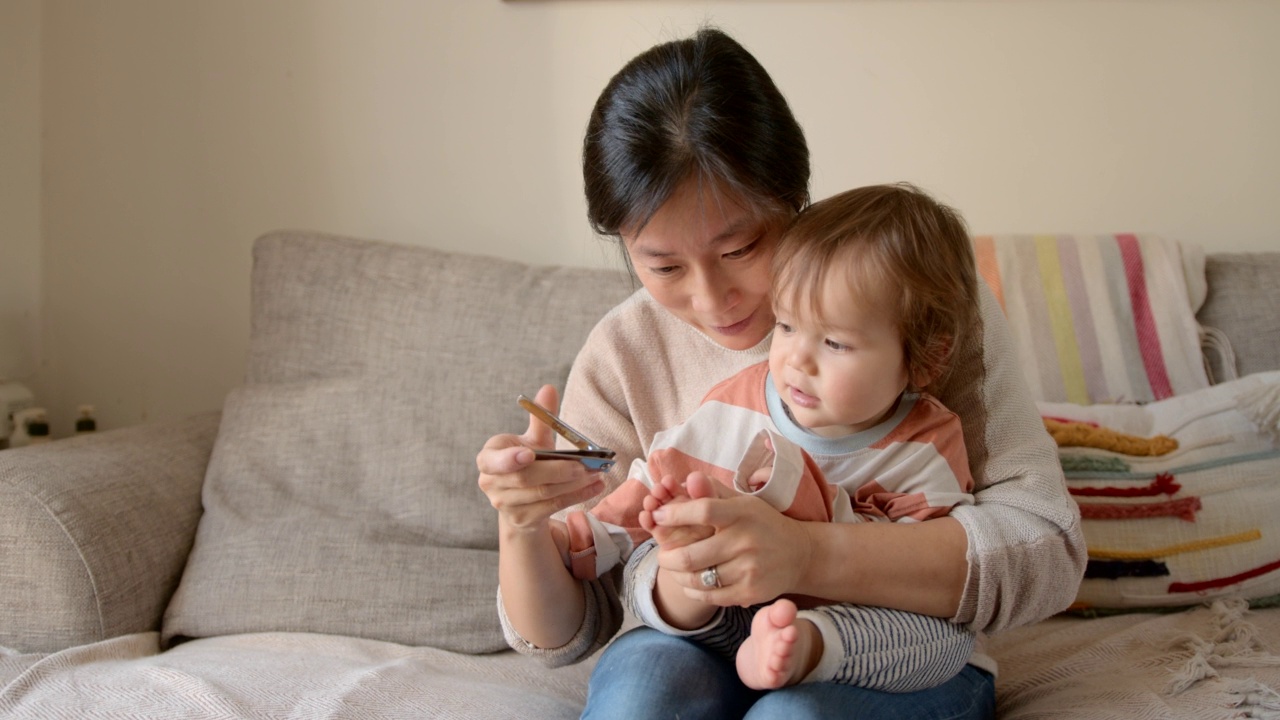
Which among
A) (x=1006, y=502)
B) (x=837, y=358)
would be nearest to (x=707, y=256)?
(x=837, y=358)

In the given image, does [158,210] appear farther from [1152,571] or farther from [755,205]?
[1152,571]

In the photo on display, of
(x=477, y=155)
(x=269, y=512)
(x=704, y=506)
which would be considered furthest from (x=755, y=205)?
(x=477, y=155)

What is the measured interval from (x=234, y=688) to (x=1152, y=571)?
1149 millimetres

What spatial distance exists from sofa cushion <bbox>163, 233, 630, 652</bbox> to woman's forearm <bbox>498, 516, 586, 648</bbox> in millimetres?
381

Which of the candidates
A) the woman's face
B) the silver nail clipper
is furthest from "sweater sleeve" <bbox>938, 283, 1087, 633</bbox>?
the silver nail clipper

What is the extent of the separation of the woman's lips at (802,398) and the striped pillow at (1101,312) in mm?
741

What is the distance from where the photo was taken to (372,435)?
1598 mm

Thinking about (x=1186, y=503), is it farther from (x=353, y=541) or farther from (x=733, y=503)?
(x=353, y=541)

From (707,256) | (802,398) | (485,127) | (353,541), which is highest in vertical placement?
(485,127)

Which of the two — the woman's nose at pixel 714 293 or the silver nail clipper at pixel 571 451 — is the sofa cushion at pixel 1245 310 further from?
the silver nail clipper at pixel 571 451

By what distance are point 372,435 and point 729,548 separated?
0.86 metres

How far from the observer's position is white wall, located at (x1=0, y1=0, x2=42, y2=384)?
6.73 ft

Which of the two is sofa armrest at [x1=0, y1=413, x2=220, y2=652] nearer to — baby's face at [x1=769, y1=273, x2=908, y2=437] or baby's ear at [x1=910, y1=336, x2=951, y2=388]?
baby's face at [x1=769, y1=273, x2=908, y2=437]

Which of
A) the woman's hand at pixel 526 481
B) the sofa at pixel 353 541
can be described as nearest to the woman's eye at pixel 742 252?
the woman's hand at pixel 526 481
